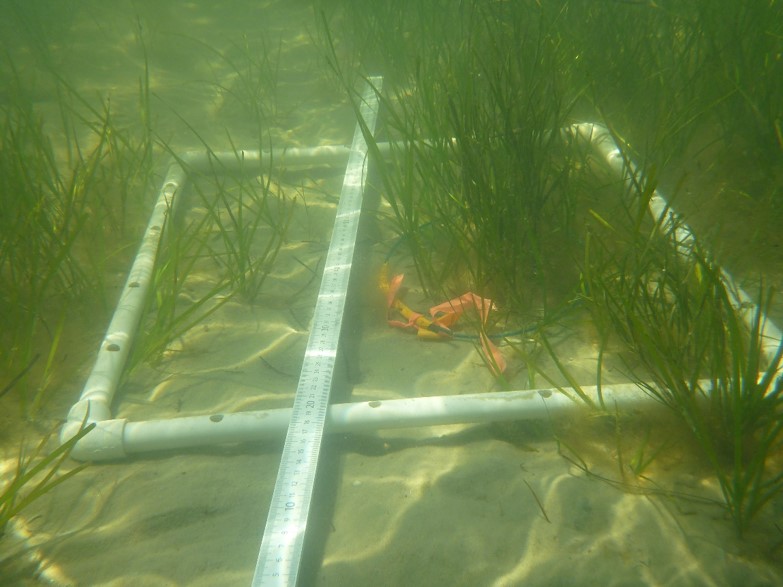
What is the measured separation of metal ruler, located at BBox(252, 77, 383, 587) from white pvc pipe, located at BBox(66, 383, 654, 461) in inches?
3.5

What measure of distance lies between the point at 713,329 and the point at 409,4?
5.44m

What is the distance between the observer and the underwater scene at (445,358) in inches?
64.3

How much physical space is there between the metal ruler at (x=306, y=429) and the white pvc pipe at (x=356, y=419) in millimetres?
89

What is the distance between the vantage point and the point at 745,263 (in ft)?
8.75

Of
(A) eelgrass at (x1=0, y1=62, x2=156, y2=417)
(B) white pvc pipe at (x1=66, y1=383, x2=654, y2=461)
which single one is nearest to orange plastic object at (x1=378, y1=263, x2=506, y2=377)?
(B) white pvc pipe at (x1=66, y1=383, x2=654, y2=461)

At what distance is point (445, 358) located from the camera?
2418 mm

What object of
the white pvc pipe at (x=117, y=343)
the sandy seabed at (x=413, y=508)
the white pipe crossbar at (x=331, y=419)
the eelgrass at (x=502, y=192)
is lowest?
the sandy seabed at (x=413, y=508)

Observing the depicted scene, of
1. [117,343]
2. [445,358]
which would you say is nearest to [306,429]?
[445,358]

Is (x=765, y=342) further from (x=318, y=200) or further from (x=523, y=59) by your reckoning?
(x=318, y=200)

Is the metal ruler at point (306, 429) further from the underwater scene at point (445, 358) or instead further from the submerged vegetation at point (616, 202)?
the submerged vegetation at point (616, 202)

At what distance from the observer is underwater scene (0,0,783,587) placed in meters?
1.63

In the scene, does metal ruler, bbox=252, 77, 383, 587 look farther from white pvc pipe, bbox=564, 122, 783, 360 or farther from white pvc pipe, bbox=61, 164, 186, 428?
white pvc pipe, bbox=564, 122, 783, 360

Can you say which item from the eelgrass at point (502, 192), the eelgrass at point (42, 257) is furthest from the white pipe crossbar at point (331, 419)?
the eelgrass at point (502, 192)

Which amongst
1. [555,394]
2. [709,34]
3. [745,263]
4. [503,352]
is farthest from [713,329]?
[709,34]
